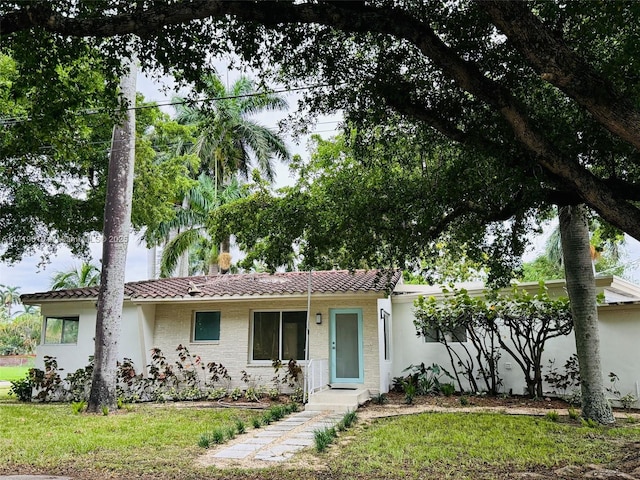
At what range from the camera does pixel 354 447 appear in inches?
280

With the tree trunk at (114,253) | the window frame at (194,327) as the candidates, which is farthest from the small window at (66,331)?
the tree trunk at (114,253)

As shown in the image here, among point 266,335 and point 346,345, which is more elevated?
point 266,335

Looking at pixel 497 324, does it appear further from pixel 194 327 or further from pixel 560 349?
pixel 194 327

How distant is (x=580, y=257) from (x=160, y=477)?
7.86m

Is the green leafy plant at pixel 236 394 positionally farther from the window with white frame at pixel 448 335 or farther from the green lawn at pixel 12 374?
the green lawn at pixel 12 374

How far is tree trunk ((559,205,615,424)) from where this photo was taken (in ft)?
28.8

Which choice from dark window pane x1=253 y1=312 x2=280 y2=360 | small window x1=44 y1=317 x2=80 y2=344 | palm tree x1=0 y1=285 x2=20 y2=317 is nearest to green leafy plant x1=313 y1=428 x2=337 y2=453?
dark window pane x1=253 y1=312 x2=280 y2=360

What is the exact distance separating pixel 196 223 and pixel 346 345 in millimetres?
12641

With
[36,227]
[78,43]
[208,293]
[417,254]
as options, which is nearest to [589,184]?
[417,254]

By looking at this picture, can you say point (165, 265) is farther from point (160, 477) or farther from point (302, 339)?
point (160, 477)

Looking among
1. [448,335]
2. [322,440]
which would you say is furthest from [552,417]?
[448,335]

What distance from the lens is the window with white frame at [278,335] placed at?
44.7ft

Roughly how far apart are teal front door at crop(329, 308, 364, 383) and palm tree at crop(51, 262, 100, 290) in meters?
21.2

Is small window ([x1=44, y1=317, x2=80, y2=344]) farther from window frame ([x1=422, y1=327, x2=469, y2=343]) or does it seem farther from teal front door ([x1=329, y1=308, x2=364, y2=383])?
window frame ([x1=422, y1=327, x2=469, y2=343])
